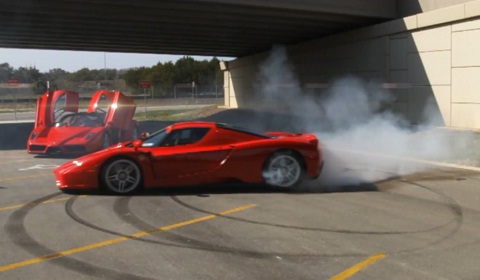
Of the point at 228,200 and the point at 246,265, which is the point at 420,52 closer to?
the point at 228,200

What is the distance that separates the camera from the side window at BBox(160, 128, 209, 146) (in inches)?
313

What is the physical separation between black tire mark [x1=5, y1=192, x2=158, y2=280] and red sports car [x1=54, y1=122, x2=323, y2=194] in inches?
45.4

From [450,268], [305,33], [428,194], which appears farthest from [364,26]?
[450,268]

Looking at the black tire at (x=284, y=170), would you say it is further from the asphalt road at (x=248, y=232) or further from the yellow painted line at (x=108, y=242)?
the yellow painted line at (x=108, y=242)

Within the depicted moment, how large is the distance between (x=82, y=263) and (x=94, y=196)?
10.4 feet

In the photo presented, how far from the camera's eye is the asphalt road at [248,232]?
4.41 metres

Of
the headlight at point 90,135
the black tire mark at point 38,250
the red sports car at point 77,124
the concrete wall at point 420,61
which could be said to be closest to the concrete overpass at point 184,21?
the concrete wall at point 420,61

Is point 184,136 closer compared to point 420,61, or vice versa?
point 184,136

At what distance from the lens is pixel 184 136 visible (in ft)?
26.2

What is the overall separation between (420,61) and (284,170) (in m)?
10.6

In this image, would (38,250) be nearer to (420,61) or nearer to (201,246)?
(201,246)

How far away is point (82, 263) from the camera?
15.0 feet

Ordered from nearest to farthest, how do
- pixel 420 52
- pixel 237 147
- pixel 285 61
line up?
pixel 237 147, pixel 420 52, pixel 285 61

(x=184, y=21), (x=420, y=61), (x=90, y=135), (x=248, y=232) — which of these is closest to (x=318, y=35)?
(x=184, y=21)
